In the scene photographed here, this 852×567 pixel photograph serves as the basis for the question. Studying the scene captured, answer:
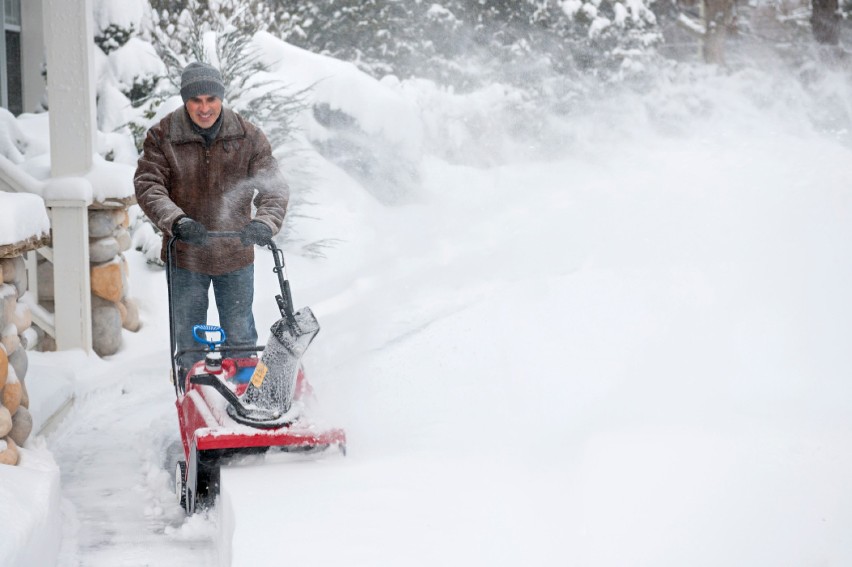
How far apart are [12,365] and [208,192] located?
1056 millimetres

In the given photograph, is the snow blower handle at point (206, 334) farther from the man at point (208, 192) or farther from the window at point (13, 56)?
the window at point (13, 56)

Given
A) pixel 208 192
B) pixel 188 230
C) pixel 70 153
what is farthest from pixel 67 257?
pixel 188 230

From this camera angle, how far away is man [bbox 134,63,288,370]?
383 centimetres

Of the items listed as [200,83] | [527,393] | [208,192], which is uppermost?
[200,83]

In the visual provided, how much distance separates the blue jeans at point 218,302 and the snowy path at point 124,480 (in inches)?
22.2

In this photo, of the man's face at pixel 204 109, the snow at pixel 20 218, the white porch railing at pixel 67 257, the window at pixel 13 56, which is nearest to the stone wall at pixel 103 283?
the white porch railing at pixel 67 257

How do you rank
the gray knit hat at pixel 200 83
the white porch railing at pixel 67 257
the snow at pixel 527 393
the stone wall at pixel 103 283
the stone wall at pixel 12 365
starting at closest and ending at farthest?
the snow at pixel 527 393 → the stone wall at pixel 12 365 → the gray knit hat at pixel 200 83 → the white porch railing at pixel 67 257 → the stone wall at pixel 103 283

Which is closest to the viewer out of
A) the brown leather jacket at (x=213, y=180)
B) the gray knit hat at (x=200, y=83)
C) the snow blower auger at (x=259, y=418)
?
the snow blower auger at (x=259, y=418)

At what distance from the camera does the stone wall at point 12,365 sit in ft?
11.5

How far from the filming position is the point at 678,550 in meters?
2.61

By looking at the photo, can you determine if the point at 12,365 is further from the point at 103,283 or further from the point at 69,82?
the point at 69,82

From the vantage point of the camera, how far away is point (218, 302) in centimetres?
428

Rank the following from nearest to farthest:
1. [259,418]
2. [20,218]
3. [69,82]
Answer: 1. [259,418]
2. [20,218]
3. [69,82]

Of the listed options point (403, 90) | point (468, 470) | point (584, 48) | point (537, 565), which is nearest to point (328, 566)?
point (537, 565)
